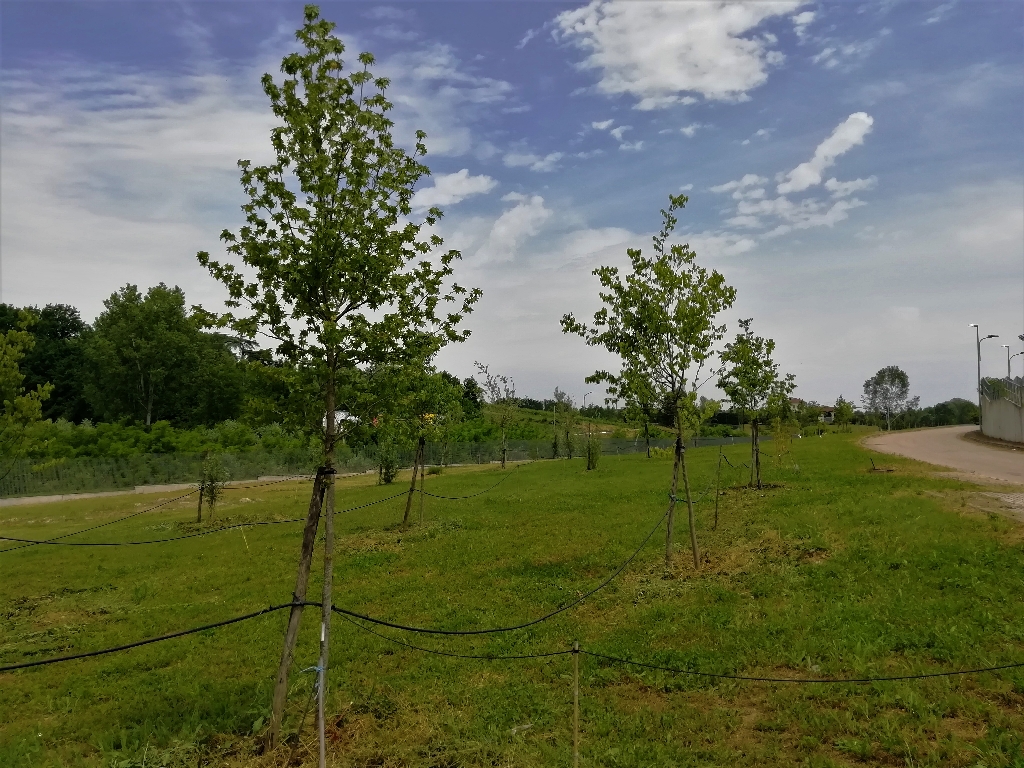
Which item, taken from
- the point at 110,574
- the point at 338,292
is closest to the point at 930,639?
the point at 338,292

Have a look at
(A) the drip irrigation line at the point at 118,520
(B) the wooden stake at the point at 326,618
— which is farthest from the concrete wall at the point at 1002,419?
(A) the drip irrigation line at the point at 118,520

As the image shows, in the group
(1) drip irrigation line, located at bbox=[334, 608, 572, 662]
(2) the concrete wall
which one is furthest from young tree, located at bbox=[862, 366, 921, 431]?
(1) drip irrigation line, located at bbox=[334, 608, 572, 662]

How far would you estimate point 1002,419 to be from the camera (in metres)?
37.5

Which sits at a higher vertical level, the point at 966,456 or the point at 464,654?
the point at 966,456

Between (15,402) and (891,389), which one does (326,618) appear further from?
(891,389)

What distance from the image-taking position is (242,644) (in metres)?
9.80

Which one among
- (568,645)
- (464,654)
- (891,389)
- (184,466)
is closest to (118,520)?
(184,466)

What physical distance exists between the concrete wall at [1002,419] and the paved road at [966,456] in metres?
1.60

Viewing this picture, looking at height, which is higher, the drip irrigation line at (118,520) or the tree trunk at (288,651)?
the tree trunk at (288,651)

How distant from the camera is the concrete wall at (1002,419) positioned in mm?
34469

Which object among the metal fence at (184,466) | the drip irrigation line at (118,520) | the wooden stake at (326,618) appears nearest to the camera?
the wooden stake at (326,618)

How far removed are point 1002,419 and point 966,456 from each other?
38.7ft

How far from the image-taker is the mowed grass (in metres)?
6.34

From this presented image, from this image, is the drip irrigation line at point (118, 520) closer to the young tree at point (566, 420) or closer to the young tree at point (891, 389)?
the young tree at point (566, 420)
